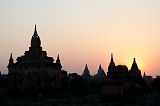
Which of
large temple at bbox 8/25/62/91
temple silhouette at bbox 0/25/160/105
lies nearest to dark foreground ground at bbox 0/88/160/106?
temple silhouette at bbox 0/25/160/105

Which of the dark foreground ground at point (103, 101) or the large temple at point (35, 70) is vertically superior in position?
the large temple at point (35, 70)

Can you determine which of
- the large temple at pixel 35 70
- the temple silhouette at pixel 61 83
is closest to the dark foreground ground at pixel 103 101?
the temple silhouette at pixel 61 83

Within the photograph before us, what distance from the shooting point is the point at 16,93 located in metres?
55.3

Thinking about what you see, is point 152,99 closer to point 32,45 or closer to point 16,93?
point 16,93

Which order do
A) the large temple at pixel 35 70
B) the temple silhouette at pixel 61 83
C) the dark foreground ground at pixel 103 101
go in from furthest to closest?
the large temple at pixel 35 70 → the temple silhouette at pixel 61 83 → the dark foreground ground at pixel 103 101

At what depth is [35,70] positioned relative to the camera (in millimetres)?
59969

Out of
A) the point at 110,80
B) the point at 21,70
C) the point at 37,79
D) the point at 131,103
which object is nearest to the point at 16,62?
the point at 21,70

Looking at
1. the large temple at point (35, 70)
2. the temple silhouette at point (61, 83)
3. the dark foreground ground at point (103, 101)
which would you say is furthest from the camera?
the large temple at point (35, 70)

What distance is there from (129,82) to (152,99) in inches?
571

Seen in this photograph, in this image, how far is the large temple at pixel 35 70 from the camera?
5931 cm


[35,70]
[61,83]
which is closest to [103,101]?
[35,70]

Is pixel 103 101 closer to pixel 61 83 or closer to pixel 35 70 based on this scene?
pixel 35 70

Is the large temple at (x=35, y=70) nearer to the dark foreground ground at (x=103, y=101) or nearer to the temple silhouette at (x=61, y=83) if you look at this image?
the temple silhouette at (x=61, y=83)

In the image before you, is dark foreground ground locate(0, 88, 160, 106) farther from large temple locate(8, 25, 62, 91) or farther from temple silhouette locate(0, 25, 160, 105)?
large temple locate(8, 25, 62, 91)
